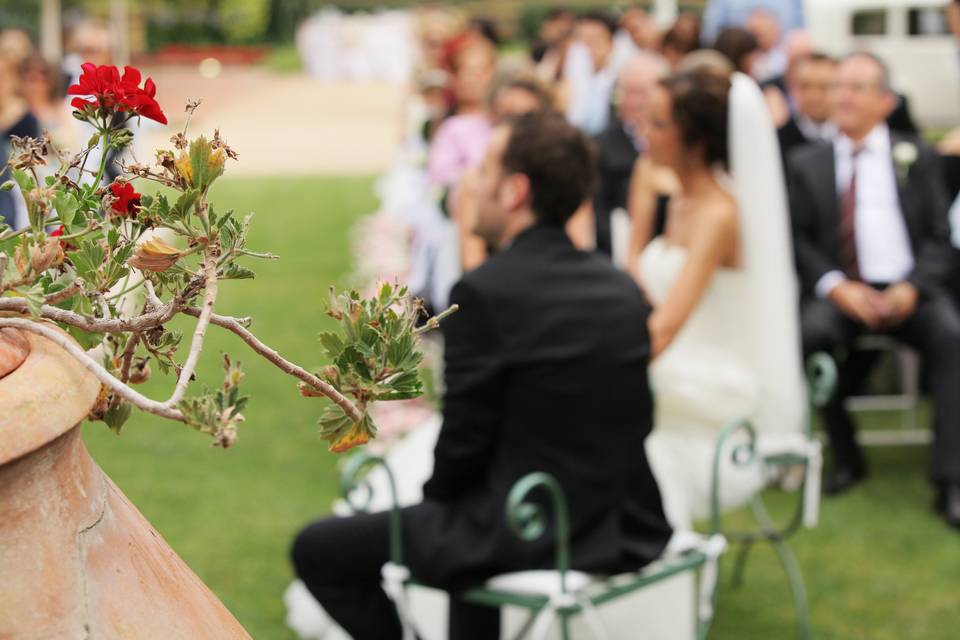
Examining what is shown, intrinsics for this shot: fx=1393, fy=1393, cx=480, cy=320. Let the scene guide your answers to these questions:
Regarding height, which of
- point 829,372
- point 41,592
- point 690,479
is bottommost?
point 690,479

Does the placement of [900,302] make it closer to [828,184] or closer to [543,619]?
[828,184]

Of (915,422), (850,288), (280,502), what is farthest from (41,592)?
(915,422)

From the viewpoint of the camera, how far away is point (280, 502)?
19.4 feet

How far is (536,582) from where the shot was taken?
128 inches

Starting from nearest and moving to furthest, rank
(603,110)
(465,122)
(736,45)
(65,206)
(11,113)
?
(65,206), (465,122), (11,113), (736,45), (603,110)

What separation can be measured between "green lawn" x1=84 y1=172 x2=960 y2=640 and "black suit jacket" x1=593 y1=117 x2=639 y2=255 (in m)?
1.87

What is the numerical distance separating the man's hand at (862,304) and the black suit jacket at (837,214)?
16 cm

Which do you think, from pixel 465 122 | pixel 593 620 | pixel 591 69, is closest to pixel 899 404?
pixel 465 122

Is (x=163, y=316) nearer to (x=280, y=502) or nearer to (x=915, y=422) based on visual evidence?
(x=280, y=502)

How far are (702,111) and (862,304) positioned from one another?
1.86 metres

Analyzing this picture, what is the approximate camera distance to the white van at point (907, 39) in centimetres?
2081

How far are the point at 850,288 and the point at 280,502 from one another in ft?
8.91

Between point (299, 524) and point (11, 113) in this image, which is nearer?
point (299, 524)

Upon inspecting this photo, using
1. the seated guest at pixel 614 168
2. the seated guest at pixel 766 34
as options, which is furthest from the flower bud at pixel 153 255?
the seated guest at pixel 766 34
